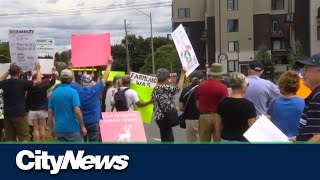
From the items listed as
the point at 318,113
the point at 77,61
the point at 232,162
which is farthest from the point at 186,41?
the point at 232,162

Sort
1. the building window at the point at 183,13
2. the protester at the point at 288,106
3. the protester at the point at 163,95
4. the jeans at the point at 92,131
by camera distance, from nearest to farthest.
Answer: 1. the protester at the point at 288,106
2. the jeans at the point at 92,131
3. the protester at the point at 163,95
4. the building window at the point at 183,13

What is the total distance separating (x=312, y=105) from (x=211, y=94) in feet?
14.6

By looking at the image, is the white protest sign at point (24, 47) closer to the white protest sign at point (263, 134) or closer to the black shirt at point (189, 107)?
the black shirt at point (189, 107)

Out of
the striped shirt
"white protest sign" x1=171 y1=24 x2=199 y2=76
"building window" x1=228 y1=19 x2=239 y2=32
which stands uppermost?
"building window" x1=228 y1=19 x2=239 y2=32

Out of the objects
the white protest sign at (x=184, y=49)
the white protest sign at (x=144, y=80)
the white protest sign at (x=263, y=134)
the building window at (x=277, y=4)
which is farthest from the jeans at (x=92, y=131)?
the building window at (x=277, y=4)

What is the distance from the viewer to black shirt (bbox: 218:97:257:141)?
671 cm

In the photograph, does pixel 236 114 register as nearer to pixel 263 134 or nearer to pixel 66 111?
pixel 263 134

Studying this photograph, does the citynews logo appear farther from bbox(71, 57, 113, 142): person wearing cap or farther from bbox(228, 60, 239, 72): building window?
bbox(228, 60, 239, 72): building window

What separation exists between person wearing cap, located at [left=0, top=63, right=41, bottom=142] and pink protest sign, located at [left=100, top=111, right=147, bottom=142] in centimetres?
144

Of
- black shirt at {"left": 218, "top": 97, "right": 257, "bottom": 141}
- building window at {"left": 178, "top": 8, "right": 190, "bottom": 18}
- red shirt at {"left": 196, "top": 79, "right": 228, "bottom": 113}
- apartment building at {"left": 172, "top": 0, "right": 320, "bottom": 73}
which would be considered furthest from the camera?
building window at {"left": 178, "top": 8, "right": 190, "bottom": 18}

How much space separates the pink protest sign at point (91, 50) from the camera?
9406 mm

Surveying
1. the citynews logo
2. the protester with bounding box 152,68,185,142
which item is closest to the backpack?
the protester with bounding box 152,68,185,142

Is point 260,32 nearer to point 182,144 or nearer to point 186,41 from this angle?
point 186,41

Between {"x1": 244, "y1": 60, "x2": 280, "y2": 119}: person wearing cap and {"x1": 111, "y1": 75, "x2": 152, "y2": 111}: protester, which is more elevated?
{"x1": 244, "y1": 60, "x2": 280, "y2": 119}: person wearing cap
